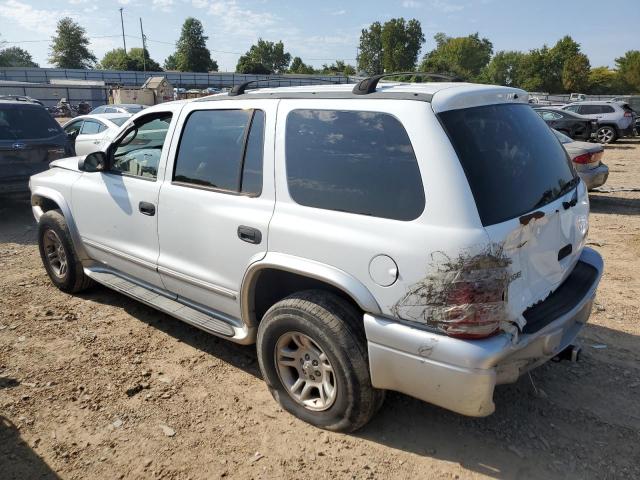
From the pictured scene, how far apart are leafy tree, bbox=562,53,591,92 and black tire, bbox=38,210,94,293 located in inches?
3368

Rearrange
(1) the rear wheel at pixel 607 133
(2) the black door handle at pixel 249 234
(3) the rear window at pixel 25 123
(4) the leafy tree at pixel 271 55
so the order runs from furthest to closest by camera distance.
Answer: (4) the leafy tree at pixel 271 55
(1) the rear wheel at pixel 607 133
(3) the rear window at pixel 25 123
(2) the black door handle at pixel 249 234

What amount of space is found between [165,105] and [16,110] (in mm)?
5723

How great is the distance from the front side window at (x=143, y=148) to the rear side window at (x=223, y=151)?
0.31 meters

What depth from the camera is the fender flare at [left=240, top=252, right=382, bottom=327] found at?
8.37 feet

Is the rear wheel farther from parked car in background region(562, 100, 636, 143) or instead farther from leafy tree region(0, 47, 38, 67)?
leafy tree region(0, 47, 38, 67)

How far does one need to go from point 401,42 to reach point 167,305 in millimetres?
117294

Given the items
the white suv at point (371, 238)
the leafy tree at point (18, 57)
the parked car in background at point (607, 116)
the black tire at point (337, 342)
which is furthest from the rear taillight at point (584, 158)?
the leafy tree at point (18, 57)

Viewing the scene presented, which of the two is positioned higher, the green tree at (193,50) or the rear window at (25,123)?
the green tree at (193,50)

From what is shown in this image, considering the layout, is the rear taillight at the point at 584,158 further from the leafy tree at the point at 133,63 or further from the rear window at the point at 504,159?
the leafy tree at the point at 133,63

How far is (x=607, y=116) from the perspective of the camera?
67.5ft

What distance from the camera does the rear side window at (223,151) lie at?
314cm

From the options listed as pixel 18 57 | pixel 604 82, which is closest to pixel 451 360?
pixel 604 82

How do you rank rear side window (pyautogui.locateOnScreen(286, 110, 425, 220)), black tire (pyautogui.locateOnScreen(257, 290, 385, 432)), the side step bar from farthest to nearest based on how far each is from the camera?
the side step bar, black tire (pyautogui.locateOnScreen(257, 290, 385, 432)), rear side window (pyautogui.locateOnScreen(286, 110, 425, 220))

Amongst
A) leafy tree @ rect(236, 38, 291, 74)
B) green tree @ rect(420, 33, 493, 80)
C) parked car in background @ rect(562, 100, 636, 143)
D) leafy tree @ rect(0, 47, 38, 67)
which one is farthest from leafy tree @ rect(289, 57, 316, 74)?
parked car in background @ rect(562, 100, 636, 143)
